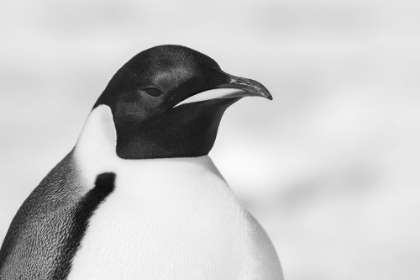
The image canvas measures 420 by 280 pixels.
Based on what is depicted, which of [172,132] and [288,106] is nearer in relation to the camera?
[172,132]

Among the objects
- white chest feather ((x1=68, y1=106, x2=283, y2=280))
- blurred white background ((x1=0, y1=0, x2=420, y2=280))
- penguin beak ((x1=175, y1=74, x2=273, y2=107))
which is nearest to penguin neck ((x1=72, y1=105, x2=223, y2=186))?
white chest feather ((x1=68, y1=106, x2=283, y2=280))

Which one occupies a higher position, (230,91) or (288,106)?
(230,91)

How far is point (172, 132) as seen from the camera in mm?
1218

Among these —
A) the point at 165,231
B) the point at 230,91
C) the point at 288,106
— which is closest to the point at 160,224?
the point at 165,231

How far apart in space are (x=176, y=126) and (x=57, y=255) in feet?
0.97

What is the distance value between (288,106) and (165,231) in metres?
4.34

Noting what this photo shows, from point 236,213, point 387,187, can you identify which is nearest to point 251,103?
point 387,187

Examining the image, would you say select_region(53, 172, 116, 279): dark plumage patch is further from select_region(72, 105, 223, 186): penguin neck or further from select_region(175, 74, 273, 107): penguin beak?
select_region(175, 74, 273, 107): penguin beak

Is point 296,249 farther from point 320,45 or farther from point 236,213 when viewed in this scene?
point 320,45

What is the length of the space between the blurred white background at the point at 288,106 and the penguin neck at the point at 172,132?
6.74ft

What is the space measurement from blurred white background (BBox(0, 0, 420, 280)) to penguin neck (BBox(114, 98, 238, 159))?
2.06 metres

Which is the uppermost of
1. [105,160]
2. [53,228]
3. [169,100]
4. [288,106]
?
[169,100]

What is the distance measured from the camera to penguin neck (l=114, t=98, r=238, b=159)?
1203 mm

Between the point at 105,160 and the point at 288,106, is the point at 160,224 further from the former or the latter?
the point at 288,106
